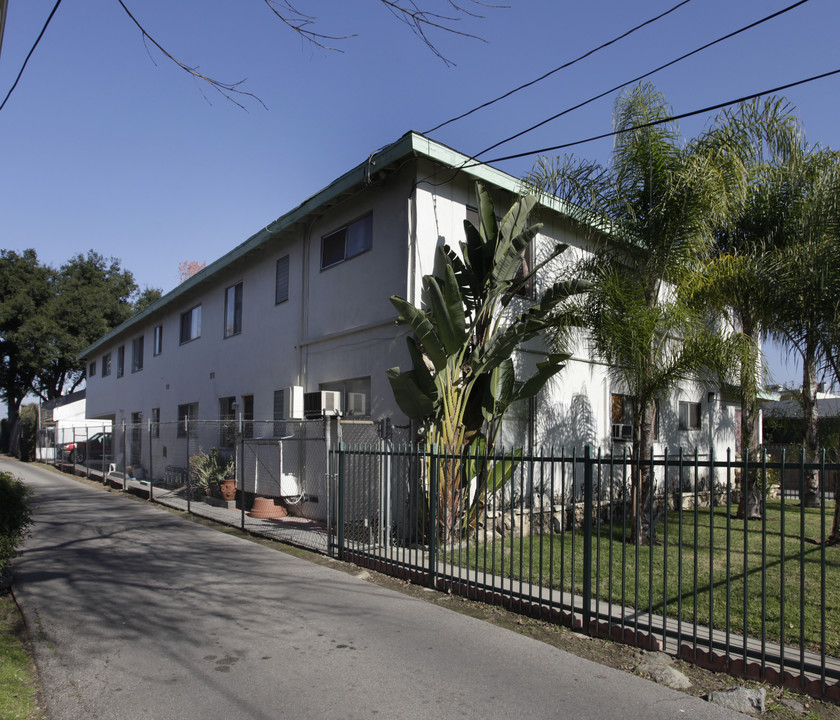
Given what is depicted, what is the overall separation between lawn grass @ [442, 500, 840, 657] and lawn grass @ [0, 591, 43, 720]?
3797mm

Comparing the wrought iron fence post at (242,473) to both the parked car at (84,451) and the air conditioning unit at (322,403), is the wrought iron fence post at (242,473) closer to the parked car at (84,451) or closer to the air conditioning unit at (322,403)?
the air conditioning unit at (322,403)

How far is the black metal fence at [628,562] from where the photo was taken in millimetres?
4719

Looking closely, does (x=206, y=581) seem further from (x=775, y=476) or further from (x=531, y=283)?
(x=775, y=476)

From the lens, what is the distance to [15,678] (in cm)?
463

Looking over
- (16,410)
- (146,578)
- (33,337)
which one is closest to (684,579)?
(146,578)

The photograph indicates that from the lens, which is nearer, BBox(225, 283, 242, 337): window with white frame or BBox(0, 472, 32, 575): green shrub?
BBox(0, 472, 32, 575): green shrub

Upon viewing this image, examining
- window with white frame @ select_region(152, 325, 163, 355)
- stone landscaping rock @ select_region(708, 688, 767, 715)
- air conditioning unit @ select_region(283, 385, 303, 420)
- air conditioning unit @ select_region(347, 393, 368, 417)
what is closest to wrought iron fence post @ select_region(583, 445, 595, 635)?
stone landscaping rock @ select_region(708, 688, 767, 715)

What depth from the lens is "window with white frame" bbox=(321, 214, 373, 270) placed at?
12.0m

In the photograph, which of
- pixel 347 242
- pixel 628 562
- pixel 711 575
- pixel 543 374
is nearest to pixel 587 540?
pixel 711 575

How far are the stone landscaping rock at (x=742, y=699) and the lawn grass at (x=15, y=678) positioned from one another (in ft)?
14.9

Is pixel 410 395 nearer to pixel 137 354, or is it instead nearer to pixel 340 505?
pixel 340 505

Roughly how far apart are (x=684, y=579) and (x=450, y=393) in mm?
3849

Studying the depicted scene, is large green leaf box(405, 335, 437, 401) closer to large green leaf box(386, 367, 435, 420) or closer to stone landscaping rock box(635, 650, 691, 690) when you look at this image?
large green leaf box(386, 367, 435, 420)

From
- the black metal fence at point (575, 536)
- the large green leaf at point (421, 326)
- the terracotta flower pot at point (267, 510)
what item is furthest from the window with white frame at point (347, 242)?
the terracotta flower pot at point (267, 510)
